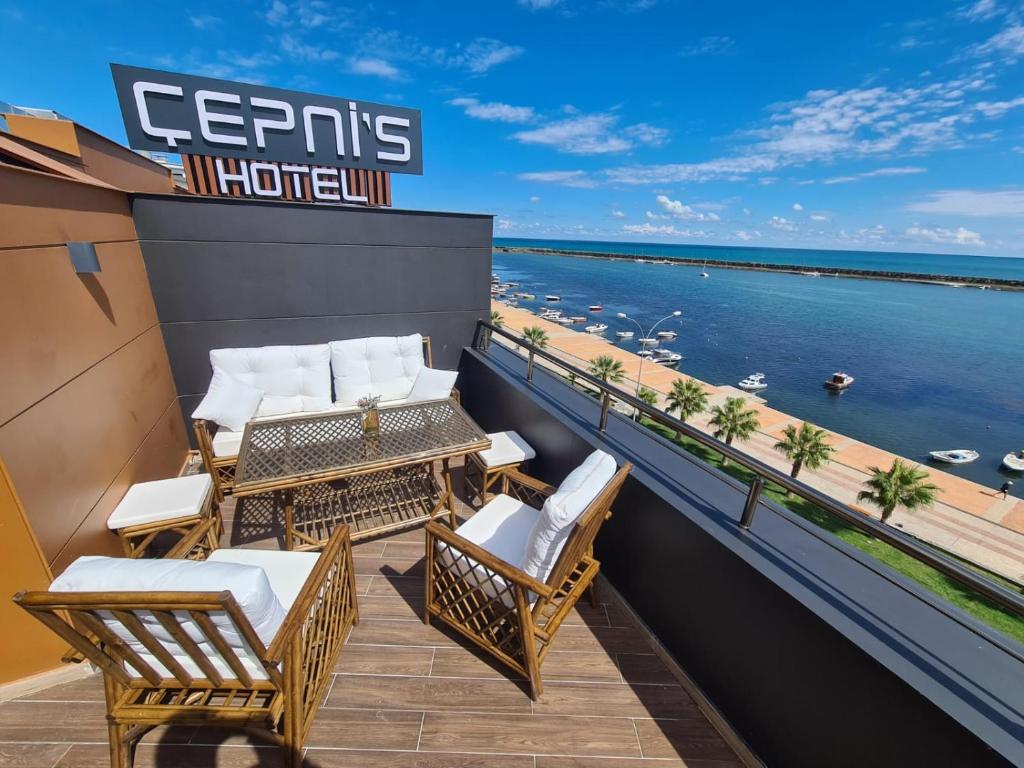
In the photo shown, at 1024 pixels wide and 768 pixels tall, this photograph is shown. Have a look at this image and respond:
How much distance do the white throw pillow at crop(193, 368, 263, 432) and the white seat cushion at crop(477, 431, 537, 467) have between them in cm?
193

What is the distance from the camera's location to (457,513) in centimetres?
315

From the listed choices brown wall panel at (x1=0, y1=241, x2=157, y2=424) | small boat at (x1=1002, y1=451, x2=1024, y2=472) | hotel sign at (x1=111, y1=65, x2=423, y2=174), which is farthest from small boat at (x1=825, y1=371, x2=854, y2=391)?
brown wall panel at (x1=0, y1=241, x2=157, y2=424)

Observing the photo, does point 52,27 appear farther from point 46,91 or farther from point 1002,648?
point 1002,648

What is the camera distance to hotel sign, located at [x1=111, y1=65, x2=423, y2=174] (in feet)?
12.2

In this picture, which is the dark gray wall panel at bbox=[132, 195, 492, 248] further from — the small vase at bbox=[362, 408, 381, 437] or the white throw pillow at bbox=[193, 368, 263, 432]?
the small vase at bbox=[362, 408, 381, 437]

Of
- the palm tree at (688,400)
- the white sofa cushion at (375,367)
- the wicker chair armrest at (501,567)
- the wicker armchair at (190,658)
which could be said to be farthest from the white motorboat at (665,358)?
the wicker armchair at (190,658)

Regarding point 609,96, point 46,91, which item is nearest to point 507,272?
point 609,96

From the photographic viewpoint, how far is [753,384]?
27.4m

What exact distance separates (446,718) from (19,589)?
193 cm

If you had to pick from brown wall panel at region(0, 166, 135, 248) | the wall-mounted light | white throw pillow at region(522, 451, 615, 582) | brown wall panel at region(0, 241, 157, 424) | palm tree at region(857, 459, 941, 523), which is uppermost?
brown wall panel at region(0, 166, 135, 248)

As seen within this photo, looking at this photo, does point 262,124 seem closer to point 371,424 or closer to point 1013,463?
point 371,424

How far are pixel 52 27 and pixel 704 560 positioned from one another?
944 cm

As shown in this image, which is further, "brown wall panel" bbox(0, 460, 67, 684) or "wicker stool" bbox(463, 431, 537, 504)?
"wicker stool" bbox(463, 431, 537, 504)

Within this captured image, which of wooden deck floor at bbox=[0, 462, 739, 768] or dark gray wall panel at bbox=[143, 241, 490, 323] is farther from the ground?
dark gray wall panel at bbox=[143, 241, 490, 323]
